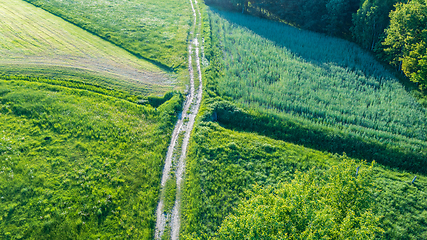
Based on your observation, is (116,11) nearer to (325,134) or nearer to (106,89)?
(106,89)

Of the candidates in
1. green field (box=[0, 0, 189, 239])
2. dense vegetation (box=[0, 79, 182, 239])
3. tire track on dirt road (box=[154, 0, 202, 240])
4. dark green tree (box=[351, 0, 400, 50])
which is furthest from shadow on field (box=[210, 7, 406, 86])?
dense vegetation (box=[0, 79, 182, 239])

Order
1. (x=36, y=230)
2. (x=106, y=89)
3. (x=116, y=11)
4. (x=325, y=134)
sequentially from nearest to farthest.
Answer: (x=36, y=230) < (x=325, y=134) < (x=106, y=89) < (x=116, y=11)

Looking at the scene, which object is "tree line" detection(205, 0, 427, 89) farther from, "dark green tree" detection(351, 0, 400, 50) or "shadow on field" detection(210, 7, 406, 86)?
"shadow on field" detection(210, 7, 406, 86)

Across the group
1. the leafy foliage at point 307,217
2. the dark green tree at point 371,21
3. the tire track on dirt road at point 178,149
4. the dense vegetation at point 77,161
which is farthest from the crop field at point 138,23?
the dark green tree at point 371,21

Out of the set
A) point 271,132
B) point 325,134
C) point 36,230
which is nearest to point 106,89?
point 36,230

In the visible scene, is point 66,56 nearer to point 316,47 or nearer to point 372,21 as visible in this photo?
point 316,47

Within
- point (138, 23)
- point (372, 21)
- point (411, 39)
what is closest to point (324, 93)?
point (411, 39)
